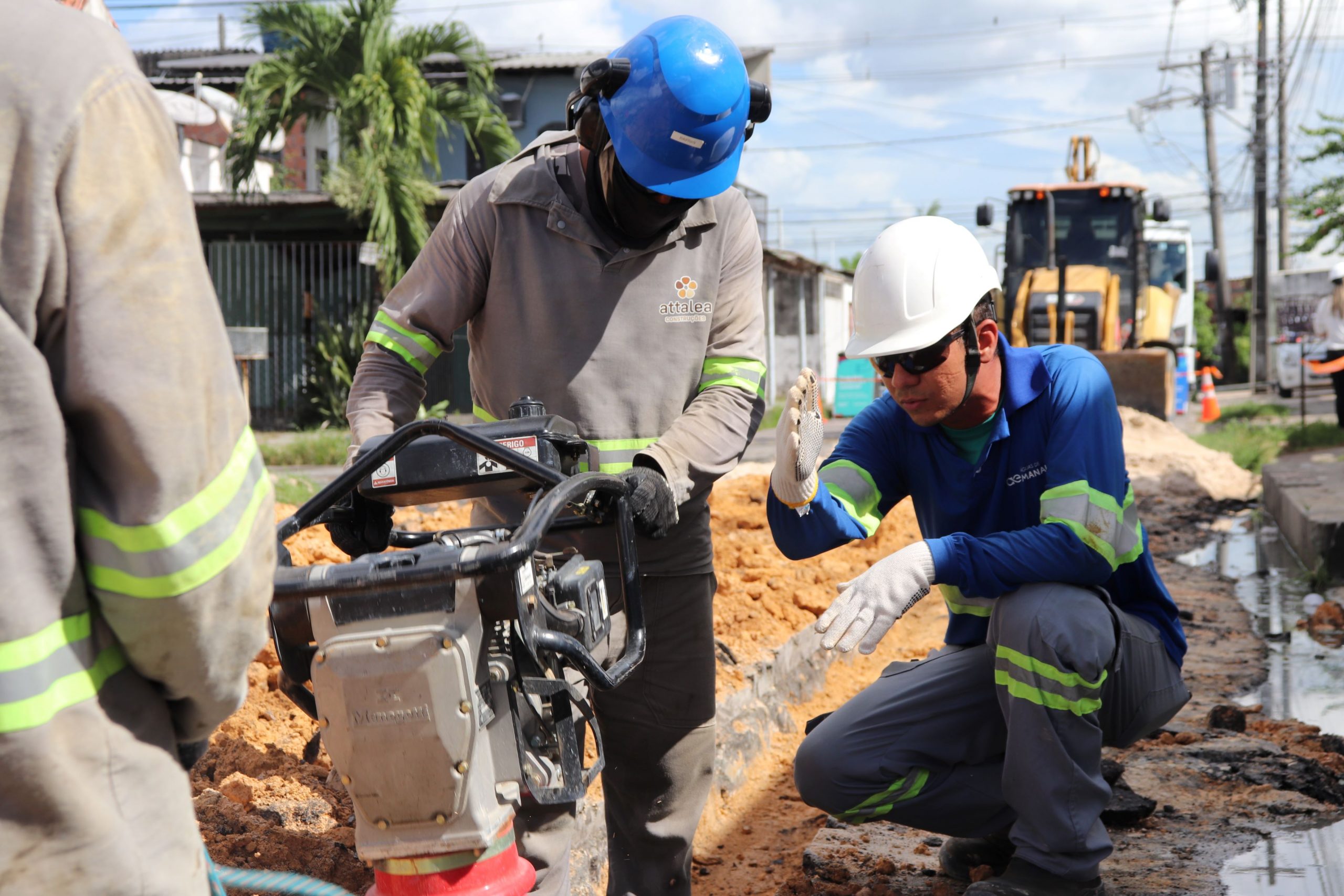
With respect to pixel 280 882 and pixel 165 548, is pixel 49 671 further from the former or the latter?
pixel 280 882

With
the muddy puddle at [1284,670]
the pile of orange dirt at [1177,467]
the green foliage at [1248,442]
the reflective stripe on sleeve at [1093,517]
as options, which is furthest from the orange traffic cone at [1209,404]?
the reflective stripe on sleeve at [1093,517]

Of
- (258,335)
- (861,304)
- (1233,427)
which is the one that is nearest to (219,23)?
(258,335)

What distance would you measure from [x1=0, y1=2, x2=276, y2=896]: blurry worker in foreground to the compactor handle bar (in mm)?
308

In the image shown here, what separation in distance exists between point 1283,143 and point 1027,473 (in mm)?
31480

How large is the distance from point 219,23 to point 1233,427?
39.7 metres

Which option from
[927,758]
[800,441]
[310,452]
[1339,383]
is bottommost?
[927,758]

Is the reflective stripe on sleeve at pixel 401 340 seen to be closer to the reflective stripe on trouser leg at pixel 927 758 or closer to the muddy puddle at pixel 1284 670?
the reflective stripe on trouser leg at pixel 927 758

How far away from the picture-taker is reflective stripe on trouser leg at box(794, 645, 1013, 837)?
313 centimetres

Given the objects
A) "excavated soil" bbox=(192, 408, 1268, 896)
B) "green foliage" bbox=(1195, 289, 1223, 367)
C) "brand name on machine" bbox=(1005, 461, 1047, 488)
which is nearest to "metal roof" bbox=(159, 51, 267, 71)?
"excavated soil" bbox=(192, 408, 1268, 896)

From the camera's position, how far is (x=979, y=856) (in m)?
3.27

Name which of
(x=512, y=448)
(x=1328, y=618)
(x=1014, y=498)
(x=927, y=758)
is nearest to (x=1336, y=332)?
(x=1328, y=618)

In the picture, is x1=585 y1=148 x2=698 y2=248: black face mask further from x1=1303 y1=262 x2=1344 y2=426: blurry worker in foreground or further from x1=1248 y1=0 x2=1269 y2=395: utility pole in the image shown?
x1=1248 y1=0 x2=1269 y2=395: utility pole

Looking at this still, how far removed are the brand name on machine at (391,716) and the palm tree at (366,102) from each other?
531 inches

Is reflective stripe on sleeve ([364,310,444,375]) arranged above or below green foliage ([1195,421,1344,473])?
above
